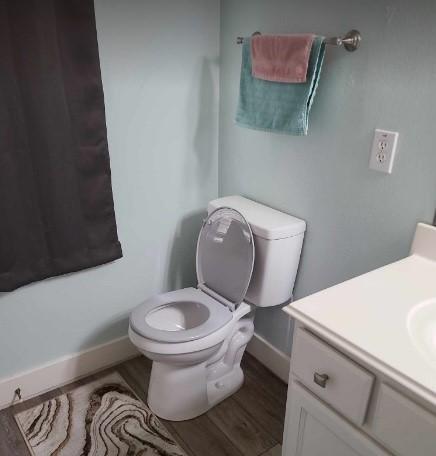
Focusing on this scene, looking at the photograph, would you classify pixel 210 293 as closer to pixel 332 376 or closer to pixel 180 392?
pixel 180 392

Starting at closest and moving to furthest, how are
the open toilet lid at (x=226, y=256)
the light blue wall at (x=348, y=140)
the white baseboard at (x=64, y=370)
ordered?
1. the light blue wall at (x=348, y=140)
2. the open toilet lid at (x=226, y=256)
3. the white baseboard at (x=64, y=370)

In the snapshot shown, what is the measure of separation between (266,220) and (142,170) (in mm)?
580

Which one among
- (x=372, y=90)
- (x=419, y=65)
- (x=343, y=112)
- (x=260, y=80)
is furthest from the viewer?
(x=260, y=80)

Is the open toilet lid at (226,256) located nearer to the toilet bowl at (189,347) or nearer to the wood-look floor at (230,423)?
the toilet bowl at (189,347)

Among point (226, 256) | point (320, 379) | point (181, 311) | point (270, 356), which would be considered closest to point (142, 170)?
point (226, 256)

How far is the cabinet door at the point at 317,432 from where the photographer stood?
93 cm

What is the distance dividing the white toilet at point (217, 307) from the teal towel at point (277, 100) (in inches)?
14.2

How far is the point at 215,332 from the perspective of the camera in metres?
1.60

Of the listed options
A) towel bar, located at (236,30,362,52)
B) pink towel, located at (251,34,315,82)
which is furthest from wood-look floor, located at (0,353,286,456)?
towel bar, located at (236,30,362,52)

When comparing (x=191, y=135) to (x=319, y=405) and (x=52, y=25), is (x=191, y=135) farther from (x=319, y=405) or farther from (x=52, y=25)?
(x=319, y=405)

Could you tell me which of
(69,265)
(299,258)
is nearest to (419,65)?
(299,258)

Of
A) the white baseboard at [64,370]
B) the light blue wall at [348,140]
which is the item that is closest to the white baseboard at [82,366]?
the white baseboard at [64,370]

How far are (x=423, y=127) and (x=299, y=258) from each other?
0.71 metres

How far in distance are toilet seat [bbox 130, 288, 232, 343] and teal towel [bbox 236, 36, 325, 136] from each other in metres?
0.74
